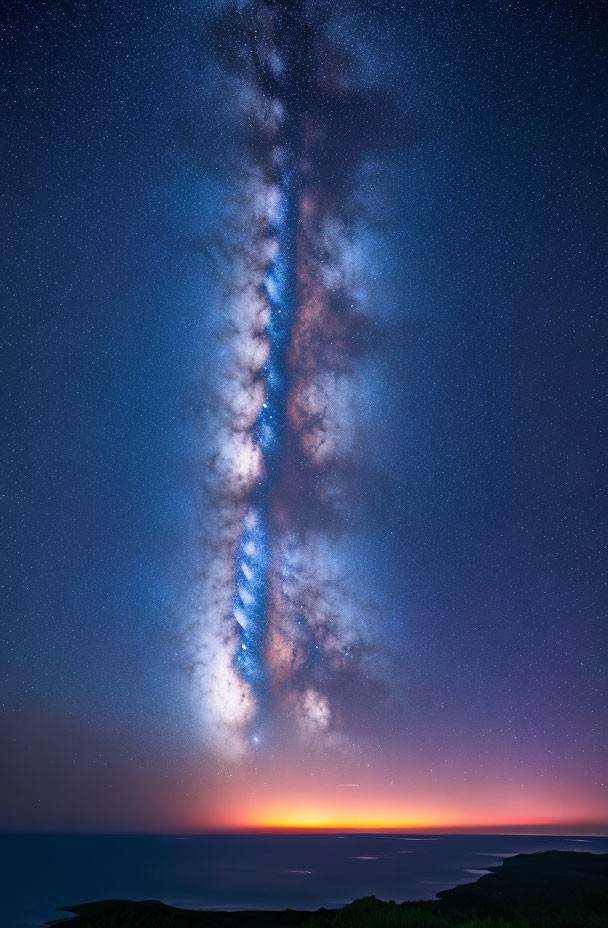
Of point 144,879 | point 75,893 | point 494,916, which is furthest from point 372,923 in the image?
point 144,879

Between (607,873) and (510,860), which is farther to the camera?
(510,860)

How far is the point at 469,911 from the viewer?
21391 mm

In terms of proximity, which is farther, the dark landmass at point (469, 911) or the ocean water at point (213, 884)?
the ocean water at point (213, 884)

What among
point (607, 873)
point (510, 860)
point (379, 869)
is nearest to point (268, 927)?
point (607, 873)

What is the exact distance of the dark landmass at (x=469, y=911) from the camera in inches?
675

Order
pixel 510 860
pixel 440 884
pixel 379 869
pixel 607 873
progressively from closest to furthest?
1. pixel 607 873
2. pixel 510 860
3. pixel 440 884
4. pixel 379 869

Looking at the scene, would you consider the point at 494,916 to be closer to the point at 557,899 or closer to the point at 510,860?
the point at 557,899

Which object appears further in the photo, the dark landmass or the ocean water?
the ocean water

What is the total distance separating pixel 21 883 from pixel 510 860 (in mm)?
40839

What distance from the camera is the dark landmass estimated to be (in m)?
17.2

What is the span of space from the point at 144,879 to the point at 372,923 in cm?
5018

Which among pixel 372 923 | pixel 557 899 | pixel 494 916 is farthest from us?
pixel 557 899

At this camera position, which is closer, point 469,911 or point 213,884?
point 469,911

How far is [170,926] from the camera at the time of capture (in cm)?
2197
